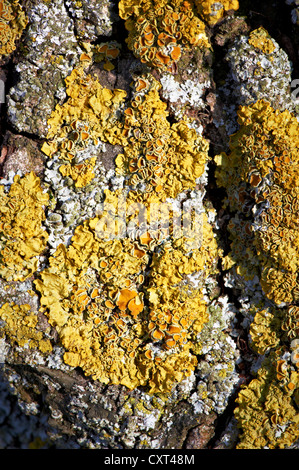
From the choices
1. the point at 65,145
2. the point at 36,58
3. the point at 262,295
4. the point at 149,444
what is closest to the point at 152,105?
the point at 65,145

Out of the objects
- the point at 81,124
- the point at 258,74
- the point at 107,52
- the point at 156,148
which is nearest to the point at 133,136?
the point at 156,148

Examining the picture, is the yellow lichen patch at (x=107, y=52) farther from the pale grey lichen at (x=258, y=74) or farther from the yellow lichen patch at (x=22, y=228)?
the yellow lichen patch at (x=22, y=228)

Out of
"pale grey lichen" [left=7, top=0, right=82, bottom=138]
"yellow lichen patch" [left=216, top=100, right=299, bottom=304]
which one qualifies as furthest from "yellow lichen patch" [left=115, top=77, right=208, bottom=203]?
"pale grey lichen" [left=7, top=0, right=82, bottom=138]

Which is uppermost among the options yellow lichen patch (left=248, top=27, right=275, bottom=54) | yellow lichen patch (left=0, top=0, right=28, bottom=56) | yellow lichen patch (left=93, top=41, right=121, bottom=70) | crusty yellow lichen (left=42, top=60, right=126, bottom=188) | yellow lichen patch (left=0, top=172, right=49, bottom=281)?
yellow lichen patch (left=248, top=27, right=275, bottom=54)

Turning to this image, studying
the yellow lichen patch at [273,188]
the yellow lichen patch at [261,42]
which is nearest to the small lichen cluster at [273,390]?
the yellow lichen patch at [273,188]

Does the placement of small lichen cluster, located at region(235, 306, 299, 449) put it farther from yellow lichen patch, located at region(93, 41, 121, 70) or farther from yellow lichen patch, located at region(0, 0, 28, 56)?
yellow lichen patch, located at region(0, 0, 28, 56)

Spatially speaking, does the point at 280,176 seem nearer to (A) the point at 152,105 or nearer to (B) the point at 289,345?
(A) the point at 152,105
